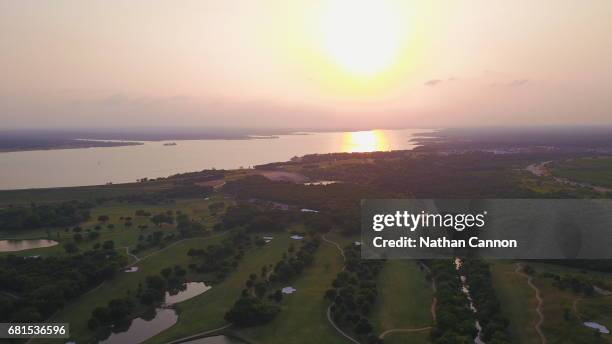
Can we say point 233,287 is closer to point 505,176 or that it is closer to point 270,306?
point 270,306

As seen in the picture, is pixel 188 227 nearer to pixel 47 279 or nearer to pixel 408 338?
pixel 47 279

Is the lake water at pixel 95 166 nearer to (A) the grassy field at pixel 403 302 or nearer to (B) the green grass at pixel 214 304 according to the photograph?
(B) the green grass at pixel 214 304

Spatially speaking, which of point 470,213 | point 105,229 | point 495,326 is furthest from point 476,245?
point 105,229

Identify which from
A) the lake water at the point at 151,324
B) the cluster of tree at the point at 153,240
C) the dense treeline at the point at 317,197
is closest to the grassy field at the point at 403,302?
the dense treeline at the point at 317,197

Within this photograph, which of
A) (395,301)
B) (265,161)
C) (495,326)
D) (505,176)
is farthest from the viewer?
(265,161)

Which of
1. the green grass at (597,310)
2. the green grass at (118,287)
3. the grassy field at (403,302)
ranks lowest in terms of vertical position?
the grassy field at (403,302)
